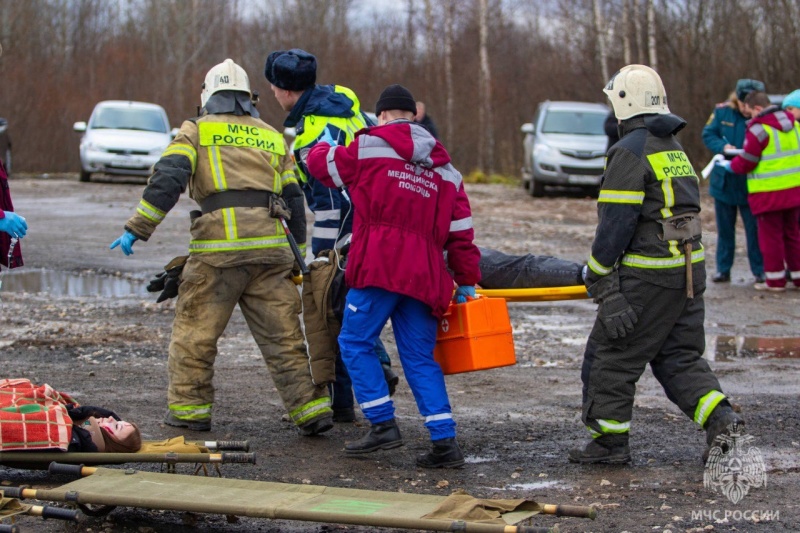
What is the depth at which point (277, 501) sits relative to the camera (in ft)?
14.0

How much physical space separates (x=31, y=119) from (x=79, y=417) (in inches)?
1051

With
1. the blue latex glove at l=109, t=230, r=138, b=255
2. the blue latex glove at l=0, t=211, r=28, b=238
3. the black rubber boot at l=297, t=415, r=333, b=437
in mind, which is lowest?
the black rubber boot at l=297, t=415, r=333, b=437

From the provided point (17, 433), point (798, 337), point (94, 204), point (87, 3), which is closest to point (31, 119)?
point (94, 204)

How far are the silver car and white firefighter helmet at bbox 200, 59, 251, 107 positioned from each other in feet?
51.6

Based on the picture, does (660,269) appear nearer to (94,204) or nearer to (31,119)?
(94,204)

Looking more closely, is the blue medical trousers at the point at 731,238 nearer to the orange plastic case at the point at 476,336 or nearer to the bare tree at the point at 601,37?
the orange plastic case at the point at 476,336

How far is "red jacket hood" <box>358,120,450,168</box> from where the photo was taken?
18.4ft

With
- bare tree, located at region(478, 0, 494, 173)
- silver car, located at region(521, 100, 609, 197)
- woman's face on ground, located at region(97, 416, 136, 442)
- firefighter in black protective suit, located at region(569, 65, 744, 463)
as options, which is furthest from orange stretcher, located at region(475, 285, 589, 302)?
bare tree, located at region(478, 0, 494, 173)

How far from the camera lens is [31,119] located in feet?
99.2

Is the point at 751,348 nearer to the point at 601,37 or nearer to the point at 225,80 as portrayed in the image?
the point at 225,80

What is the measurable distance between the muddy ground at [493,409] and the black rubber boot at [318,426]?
72 mm

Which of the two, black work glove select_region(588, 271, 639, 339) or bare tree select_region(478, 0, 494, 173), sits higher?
bare tree select_region(478, 0, 494, 173)

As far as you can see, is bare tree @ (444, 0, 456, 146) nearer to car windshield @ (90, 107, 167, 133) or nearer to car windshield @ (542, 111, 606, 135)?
car windshield @ (542, 111, 606, 135)

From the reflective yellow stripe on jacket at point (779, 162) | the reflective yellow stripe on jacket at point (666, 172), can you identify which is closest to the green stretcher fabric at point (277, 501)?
the reflective yellow stripe on jacket at point (666, 172)
